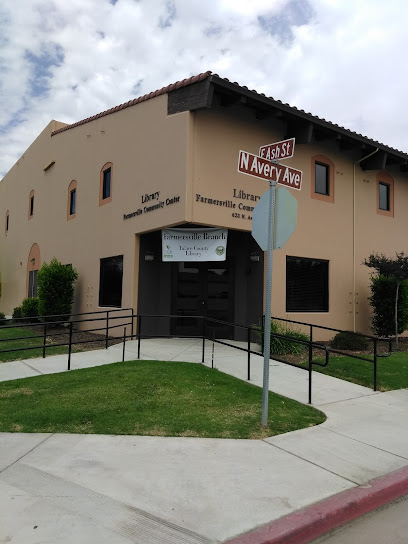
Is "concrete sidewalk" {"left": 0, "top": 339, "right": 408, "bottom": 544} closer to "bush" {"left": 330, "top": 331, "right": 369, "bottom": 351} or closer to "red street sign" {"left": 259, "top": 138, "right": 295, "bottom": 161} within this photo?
"red street sign" {"left": 259, "top": 138, "right": 295, "bottom": 161}

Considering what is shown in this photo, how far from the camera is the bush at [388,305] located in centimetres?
1377

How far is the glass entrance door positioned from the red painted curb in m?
8.82

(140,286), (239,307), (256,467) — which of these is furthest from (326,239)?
(256,467)

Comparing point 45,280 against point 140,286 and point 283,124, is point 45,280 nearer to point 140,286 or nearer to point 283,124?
point 140,286

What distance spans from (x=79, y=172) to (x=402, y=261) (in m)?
11.9

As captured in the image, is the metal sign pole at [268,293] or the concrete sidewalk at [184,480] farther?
the metal sign pole at [268,293]

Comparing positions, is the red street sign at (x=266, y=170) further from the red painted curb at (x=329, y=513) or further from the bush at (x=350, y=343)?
the bush at (x=350, y=343)

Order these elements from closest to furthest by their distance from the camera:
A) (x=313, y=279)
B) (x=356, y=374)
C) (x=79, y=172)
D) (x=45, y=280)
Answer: (x=356, y=374) < (x=313, y=279) < (x=45, y=280) < (x=79, y=172)

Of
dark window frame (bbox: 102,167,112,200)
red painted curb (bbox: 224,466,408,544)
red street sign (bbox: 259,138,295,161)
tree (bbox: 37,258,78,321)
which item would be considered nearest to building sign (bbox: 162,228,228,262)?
dark window frame (bbox: 102,167,112,200)

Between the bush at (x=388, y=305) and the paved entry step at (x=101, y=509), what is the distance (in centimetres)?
1212

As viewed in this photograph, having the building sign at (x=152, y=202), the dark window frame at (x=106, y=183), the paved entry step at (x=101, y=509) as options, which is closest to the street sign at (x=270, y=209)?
the paved entry step at (x=101, y=509)

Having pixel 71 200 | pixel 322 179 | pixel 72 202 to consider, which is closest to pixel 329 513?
pixel 322 179

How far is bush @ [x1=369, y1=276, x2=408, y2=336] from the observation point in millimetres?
13766

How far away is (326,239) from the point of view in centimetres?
1402
